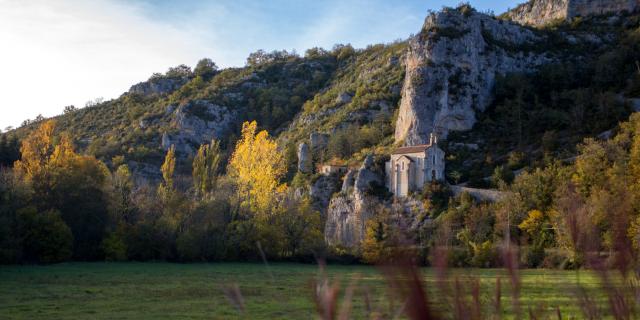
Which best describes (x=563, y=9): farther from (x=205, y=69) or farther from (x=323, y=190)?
(x=205, y=69)

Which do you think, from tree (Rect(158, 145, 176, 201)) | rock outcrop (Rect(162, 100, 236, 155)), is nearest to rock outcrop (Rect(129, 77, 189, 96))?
rock outcrop (Rect(162, 100, 236, 155))

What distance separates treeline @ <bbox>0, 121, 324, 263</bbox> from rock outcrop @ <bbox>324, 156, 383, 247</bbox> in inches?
323

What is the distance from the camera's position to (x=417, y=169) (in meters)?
53.4

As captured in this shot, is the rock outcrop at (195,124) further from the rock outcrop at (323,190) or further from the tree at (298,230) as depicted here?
the tree at (298,230)

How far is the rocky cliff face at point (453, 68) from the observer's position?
213ft

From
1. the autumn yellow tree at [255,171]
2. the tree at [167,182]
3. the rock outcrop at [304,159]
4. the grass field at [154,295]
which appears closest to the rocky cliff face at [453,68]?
the rock outcrop at [304,159]

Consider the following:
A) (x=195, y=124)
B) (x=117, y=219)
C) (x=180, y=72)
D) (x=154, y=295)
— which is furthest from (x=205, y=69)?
(x=154, y=295)

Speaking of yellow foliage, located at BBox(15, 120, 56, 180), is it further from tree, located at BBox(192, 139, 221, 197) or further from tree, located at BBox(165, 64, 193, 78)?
tree, located at BBox(165, 64, 193, 78)

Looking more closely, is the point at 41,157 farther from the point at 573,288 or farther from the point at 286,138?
the point at 286,138

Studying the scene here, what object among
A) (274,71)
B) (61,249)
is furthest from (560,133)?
(274,71)

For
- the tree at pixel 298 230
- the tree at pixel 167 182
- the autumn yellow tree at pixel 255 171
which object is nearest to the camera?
the tree at pixel 298 230

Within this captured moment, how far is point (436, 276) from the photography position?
1.86 meters

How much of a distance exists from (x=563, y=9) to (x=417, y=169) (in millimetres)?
51052

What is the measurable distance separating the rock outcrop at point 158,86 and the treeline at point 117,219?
75.4m
